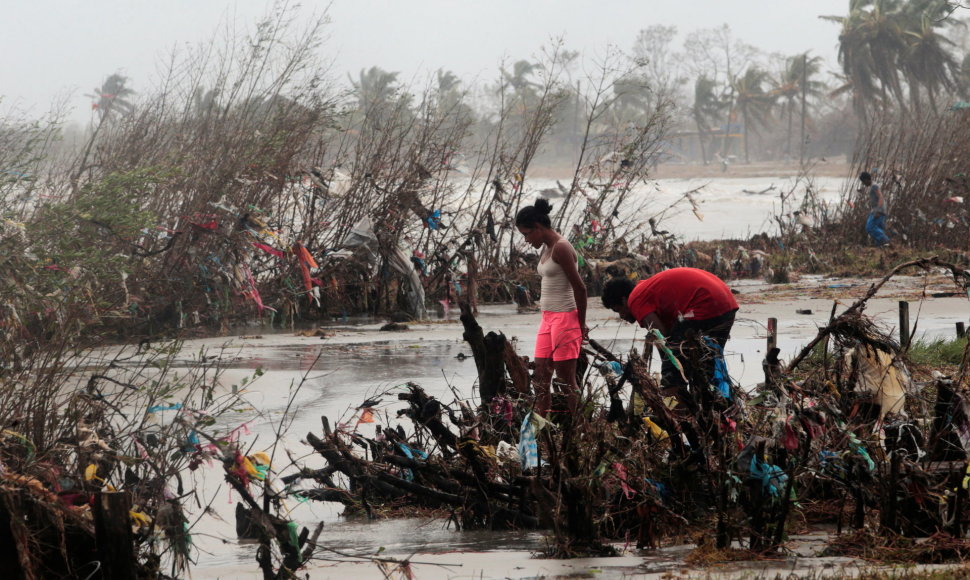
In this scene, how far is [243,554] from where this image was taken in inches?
200

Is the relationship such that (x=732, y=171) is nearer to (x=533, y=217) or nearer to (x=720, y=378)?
(x=533, y=217)

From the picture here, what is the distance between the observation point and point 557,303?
6.61 metres

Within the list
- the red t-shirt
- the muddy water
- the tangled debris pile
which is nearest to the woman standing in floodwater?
the red t-shirt

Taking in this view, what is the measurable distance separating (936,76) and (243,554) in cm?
5925

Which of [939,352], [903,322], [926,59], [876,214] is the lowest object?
[939,352]

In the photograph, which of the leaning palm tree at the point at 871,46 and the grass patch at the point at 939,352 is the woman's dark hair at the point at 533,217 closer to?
the grass patch at the point at 939,352

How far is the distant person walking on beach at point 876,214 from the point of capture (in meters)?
20.4

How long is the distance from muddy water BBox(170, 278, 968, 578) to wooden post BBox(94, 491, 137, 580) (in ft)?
1.12

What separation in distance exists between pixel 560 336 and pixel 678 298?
79cm

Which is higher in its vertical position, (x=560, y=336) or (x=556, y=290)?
(x=556, y=290)

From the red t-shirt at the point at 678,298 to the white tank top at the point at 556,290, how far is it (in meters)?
0.51

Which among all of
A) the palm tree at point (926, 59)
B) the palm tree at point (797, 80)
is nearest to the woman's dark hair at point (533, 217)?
the palm tree at point (926, 59)

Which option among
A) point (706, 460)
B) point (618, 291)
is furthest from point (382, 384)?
point (706, 460)

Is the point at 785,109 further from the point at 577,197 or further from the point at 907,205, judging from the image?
the point at 577,197
